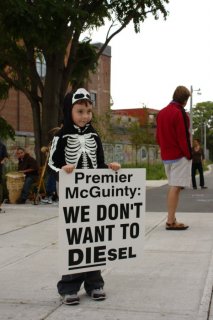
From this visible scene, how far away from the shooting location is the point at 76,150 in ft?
14.8

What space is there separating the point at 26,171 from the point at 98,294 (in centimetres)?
792

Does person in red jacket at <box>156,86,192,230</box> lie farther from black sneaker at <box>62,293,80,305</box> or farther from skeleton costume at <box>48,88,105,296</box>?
black sneaker at <box>62,293,80,305</box>

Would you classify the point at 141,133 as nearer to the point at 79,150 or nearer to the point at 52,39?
the point at 52,39

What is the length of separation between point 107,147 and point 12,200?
25.6 meters

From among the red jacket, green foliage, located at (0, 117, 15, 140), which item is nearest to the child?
the red jacket

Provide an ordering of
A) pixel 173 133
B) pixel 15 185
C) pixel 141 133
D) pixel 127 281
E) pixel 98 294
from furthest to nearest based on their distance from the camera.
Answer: pixel 141 133, pixel 15 185, pixel 173 133, pixel 127 281, pixel 98 294

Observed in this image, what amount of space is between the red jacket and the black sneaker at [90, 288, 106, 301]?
11.5 ft

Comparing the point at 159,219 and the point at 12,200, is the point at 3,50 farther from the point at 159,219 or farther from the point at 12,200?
the point at 159,219

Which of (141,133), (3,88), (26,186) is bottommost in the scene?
(26,186)

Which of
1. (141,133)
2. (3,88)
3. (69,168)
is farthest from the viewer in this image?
(141,133)

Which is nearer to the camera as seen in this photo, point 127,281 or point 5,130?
point 127,281

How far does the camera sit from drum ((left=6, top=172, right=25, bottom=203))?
39.2ft

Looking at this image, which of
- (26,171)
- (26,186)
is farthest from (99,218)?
(26,171)

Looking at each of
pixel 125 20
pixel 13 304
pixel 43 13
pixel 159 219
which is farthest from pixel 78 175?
pixel 125 20
